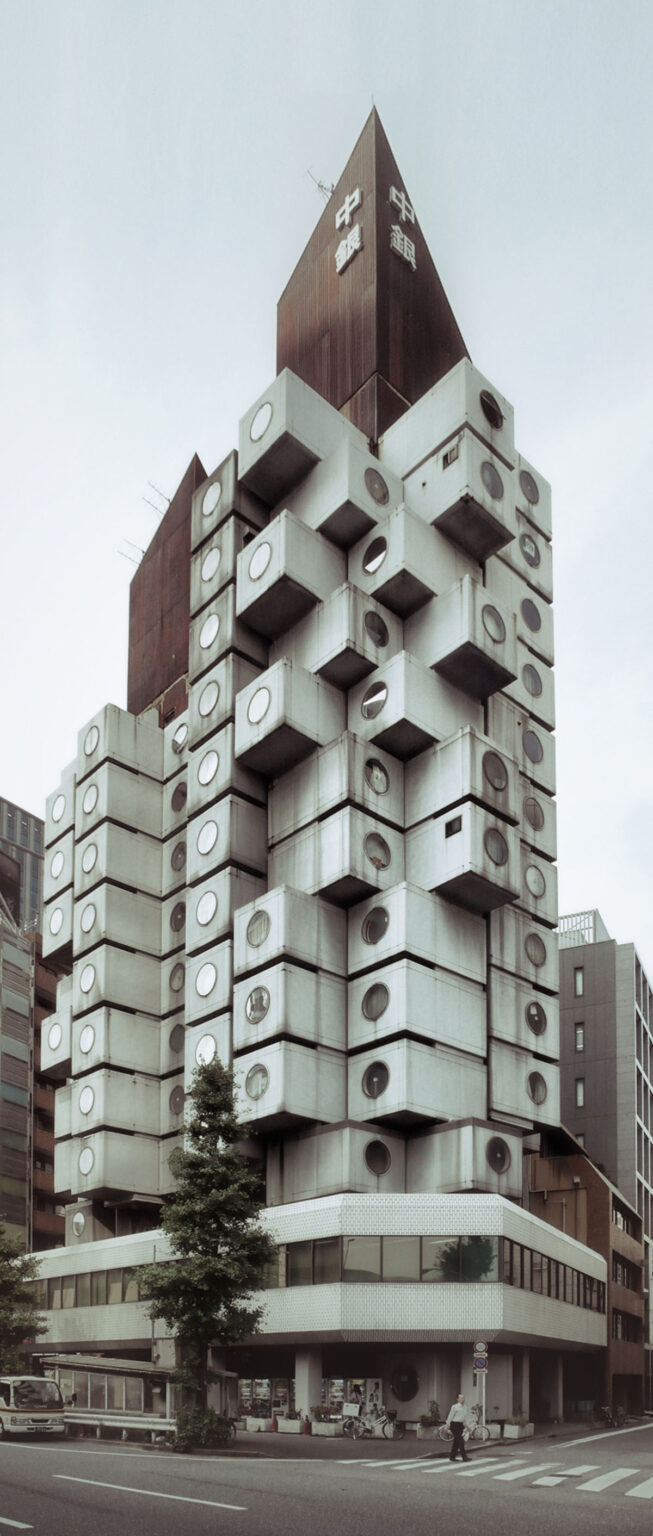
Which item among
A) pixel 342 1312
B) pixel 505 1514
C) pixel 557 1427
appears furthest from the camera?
pixel 557 1427

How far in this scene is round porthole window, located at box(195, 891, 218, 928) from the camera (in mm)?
73875

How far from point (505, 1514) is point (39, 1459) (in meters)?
13.7

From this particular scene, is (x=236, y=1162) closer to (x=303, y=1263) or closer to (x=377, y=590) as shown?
(x=303, y=1263)

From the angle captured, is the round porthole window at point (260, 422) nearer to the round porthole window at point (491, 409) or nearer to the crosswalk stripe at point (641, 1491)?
the round porthole window at point (491, 409)

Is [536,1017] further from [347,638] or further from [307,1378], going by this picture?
[307,1378]

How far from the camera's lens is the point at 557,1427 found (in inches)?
2511

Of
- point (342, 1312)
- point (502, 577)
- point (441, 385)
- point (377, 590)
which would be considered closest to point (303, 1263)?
point (342, 1312)

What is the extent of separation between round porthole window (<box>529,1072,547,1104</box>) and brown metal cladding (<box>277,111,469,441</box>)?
37.1 m

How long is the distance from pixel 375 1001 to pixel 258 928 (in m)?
6.69

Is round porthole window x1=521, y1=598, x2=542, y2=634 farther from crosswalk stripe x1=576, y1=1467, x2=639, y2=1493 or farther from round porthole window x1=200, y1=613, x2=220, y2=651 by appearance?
crosswalk stripe x1=576, y1=1467, x2=639, y2=1493

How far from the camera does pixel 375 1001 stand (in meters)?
67.7

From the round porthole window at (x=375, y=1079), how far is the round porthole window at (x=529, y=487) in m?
36.6

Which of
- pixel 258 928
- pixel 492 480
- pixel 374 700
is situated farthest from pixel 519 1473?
pixel 492 480

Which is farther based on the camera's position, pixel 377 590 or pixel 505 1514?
pixel 377 590
